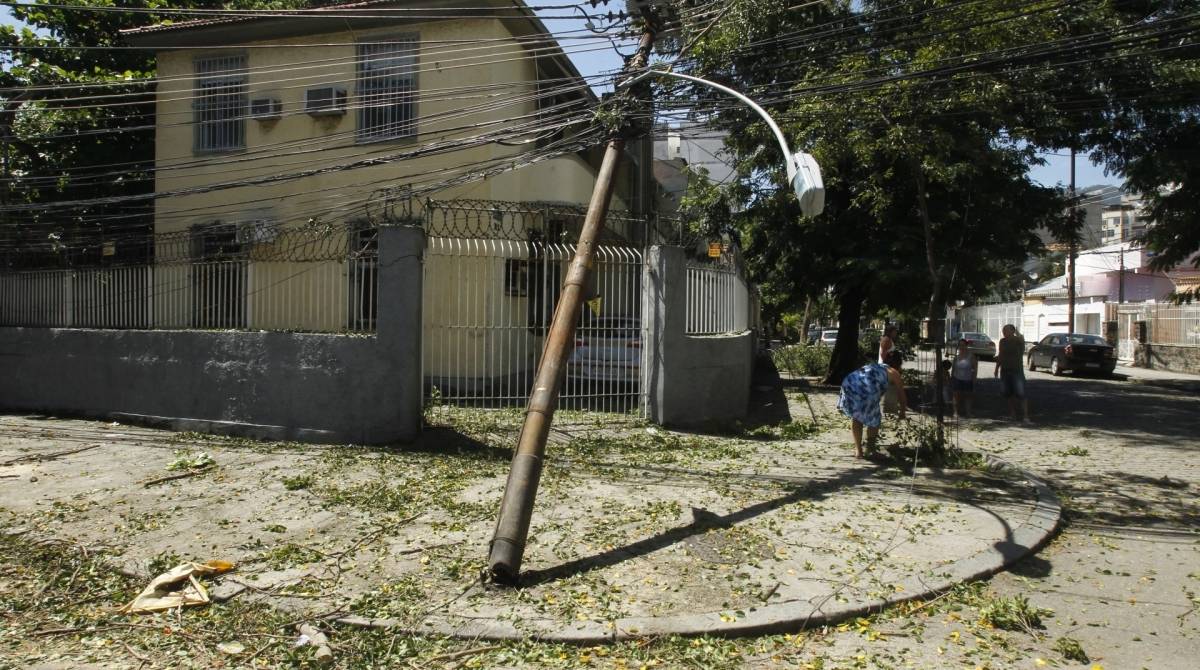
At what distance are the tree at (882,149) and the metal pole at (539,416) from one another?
3626 mm

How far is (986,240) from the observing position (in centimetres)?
1429

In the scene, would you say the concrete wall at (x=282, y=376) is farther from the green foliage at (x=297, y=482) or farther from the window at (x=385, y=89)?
the window at (x=385, y=89)

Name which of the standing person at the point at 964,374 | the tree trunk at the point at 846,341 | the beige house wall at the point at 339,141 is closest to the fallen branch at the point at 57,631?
the beige house wall at the point at 339,141


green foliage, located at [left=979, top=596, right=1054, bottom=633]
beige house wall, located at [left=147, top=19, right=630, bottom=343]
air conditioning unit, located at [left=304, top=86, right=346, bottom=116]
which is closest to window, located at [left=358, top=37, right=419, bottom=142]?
beige house wall, located at [left=147, top=19, right=630, bottom=343]

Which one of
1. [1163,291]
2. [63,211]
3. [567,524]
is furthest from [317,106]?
[1163,291]

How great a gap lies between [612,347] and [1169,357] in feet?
88.6

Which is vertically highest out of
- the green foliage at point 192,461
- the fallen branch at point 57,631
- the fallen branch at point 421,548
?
the green foliage at point 192,461

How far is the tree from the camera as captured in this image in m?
9.72

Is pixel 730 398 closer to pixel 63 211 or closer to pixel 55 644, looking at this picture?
pixel 55 644

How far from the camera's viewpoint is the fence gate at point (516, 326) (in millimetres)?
9734

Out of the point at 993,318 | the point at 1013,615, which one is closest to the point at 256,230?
the point at 1013,615

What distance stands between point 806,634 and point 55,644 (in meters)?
4.40

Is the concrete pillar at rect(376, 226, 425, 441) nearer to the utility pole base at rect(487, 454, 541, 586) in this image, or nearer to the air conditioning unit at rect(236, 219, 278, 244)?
the air conditioning unit at rect(236, 219, 278, 244)

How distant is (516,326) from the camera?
1017 centimetres
